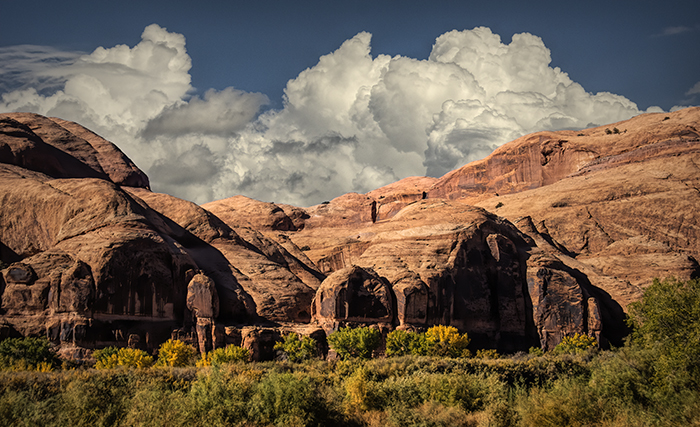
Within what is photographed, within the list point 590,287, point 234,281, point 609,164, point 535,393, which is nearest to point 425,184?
point 609,164

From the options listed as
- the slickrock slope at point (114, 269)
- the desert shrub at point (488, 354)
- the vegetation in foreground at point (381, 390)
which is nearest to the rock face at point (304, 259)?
the slickrock slope at point (114, 269)

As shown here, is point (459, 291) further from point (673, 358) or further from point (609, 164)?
point (609, 164)

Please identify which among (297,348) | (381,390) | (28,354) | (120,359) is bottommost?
(381,390)

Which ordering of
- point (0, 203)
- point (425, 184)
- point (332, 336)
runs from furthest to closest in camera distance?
point (425, 184) < point (0, 203) < point (332, 336)

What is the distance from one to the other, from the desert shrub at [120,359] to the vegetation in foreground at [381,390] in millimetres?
143

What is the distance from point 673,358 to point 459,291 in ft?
81.7

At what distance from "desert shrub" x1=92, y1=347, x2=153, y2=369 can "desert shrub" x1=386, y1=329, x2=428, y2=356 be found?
57.6 feet

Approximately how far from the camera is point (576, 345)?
54.4 meters

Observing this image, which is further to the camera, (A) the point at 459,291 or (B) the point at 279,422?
(A) the point at 459,291

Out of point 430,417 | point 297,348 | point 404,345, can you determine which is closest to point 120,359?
point 297,348

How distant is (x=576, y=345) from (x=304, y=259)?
3359 centimetres

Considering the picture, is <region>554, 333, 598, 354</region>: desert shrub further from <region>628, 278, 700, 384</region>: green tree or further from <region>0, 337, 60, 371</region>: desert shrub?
<region>0, 337, 60, 371</region>: desert shrub

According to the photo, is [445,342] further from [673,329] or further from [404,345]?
[673,329]

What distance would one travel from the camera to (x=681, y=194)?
83.9m
